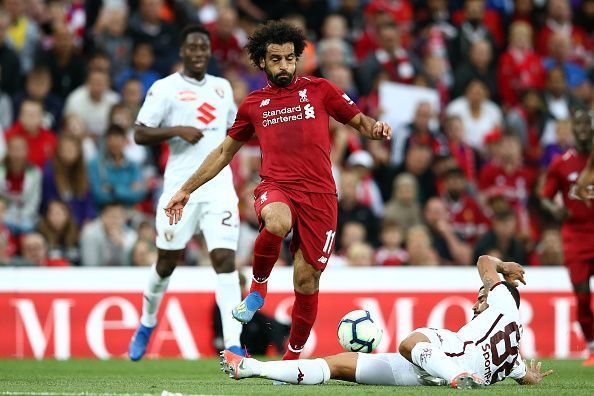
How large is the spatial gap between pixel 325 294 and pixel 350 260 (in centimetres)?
98

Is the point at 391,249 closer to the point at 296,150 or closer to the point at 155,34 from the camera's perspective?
the point at 155,34

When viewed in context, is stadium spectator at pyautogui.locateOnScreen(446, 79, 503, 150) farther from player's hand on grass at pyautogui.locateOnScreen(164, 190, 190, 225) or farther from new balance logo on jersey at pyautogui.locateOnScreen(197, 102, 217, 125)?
player's hand on grass at pyautogui.locateOnScreen(164, 190, 190, 225)

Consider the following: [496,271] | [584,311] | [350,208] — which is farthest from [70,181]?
[496,271]

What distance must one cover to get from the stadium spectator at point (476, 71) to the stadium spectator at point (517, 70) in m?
0.22

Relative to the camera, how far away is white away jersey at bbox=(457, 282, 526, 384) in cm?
871

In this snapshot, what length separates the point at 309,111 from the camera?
9.97 meters

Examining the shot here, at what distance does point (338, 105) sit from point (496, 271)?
1923 mm

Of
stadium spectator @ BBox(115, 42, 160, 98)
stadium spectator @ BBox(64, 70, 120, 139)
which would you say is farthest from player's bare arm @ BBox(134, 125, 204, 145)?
stadium spectator @ BBox(115, 42, 160, 98)

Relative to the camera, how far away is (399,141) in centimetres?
1852

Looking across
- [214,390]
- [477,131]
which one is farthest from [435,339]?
[477,131]

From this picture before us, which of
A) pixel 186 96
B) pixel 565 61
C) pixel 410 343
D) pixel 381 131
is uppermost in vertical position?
pixel 565 61

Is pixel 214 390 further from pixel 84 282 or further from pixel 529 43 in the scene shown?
pixel 529 43

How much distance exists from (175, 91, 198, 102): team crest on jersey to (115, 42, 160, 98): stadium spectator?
20.3 ft

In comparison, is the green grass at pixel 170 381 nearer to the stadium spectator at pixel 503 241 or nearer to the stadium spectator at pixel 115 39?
the stadium spectator at pixel 503 241
